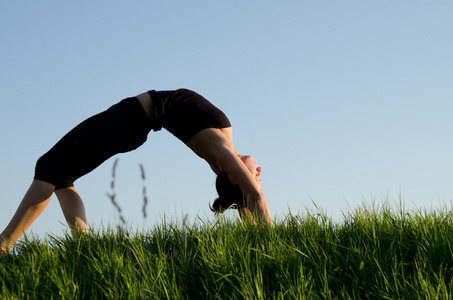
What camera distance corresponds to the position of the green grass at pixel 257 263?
270 cm

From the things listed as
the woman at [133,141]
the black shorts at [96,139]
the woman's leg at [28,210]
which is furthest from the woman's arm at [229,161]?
the woman's leg at [28,210]

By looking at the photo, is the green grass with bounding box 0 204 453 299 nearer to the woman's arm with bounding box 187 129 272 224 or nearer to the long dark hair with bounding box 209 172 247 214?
the woman's arm with bounding box 187 129 272 224

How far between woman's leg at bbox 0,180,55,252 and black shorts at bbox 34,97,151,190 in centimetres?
8

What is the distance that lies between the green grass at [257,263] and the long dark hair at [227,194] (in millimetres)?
501

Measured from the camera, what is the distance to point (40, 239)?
154 inches

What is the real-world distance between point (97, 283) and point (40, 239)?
1.42m

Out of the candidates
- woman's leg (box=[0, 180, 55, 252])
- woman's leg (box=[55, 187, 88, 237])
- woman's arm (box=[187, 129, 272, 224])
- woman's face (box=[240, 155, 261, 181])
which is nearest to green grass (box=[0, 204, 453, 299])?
woman's leg (box=[0, 180, 55, 252])

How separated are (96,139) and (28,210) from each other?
0.86 m

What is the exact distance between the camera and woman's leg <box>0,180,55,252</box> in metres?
3.90

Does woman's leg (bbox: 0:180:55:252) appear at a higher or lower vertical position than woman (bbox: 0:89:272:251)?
lower

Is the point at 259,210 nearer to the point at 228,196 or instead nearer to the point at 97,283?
the point at 228,196

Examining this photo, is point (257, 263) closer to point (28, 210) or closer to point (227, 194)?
point (227, 194)

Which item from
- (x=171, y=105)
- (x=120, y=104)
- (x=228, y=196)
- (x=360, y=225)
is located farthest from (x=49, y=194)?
(x=360, y=225)

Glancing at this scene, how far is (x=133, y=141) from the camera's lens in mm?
4020
